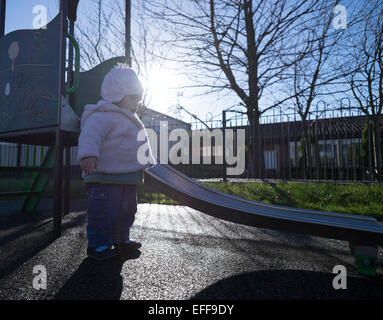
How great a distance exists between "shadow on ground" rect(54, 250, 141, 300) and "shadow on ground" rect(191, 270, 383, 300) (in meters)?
0.41

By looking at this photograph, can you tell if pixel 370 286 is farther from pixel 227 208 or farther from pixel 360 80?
pixel 360 80

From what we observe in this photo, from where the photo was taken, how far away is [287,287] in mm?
1240

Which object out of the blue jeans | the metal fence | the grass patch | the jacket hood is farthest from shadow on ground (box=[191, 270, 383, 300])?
the metal fence

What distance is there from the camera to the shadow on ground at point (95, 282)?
1.14m

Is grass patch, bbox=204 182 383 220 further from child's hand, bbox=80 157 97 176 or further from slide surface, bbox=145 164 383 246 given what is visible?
child's hand, bbox=80 157 97 176

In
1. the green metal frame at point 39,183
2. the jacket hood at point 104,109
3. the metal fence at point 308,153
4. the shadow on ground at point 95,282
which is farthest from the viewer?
the metal fence at point 308,153

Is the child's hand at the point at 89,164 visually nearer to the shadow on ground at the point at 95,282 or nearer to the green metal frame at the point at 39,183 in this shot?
the shadow on ground at the point at 95,282

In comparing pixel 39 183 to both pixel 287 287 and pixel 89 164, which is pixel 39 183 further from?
pixel 287 287

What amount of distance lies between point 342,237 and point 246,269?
552 millimetres

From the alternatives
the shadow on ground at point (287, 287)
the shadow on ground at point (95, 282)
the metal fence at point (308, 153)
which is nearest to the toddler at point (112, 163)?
the shadow on ground at point (95, 282)

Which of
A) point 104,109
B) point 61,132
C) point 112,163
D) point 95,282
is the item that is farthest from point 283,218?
point 61,132

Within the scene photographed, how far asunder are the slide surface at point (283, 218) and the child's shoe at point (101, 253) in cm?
56

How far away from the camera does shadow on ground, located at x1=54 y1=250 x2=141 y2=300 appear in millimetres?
1142

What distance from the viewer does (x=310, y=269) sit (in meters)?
1.50
